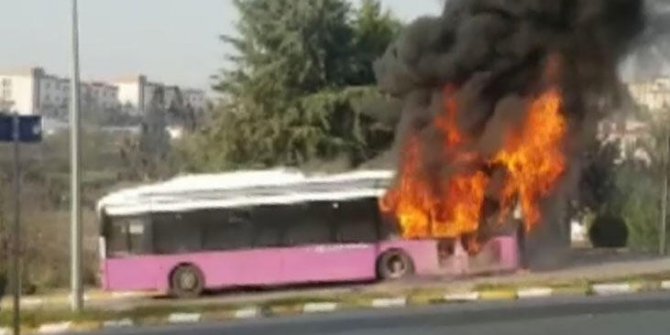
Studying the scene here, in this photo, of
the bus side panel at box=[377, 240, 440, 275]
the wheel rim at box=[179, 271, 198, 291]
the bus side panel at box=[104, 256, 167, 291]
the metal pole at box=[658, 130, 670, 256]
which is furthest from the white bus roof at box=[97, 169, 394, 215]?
the metal pole at box=[658, 130, 670, 256]

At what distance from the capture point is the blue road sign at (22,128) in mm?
23375

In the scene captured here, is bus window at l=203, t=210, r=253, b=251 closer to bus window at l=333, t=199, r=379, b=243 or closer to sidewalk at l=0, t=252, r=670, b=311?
sidewalk at l=0, t=252, r=670, b=311

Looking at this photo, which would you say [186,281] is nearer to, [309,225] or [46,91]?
[309,225]

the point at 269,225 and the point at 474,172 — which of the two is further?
the point at 269,225

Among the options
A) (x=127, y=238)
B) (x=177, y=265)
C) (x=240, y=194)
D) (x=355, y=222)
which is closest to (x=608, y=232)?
(x=355, y=222)

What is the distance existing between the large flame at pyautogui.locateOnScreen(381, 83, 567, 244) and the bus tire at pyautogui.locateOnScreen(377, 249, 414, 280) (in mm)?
Result: 19461

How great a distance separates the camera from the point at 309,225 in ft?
125

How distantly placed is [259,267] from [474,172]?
2220 cm

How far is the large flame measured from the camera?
1616 centimetres

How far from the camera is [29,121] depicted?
23625 millimetres

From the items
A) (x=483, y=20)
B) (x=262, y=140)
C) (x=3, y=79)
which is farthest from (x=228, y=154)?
(x=3, y=79)

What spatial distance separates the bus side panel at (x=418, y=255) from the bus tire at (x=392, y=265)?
0.14 metres

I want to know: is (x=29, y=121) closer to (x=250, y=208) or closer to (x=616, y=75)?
(x=616, y=75)

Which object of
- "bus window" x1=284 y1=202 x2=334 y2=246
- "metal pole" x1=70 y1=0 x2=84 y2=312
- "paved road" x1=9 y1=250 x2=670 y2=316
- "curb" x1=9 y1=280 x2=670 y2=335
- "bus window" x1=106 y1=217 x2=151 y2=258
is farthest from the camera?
"bus window" x1=106 y1=217 x2=151 y2=258
